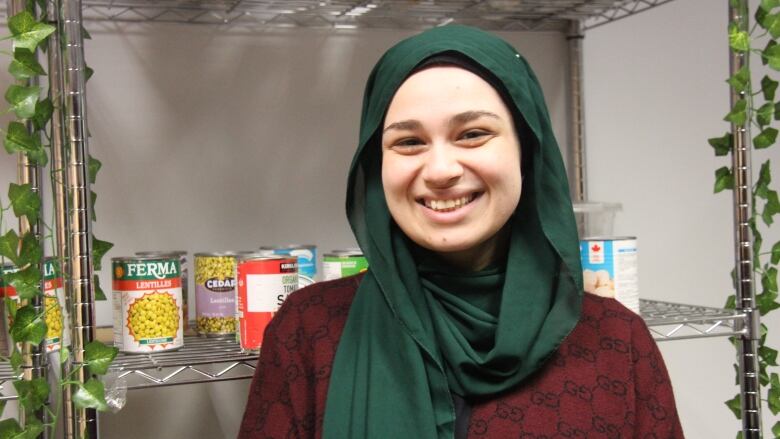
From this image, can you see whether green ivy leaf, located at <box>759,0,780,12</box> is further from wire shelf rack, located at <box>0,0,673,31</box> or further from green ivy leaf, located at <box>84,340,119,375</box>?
green ivy leaf, located at <box>84,340,119,375</box>

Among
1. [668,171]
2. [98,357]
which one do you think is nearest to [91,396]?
[98,357]

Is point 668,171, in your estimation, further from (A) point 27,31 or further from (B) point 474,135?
(A) point 27,31

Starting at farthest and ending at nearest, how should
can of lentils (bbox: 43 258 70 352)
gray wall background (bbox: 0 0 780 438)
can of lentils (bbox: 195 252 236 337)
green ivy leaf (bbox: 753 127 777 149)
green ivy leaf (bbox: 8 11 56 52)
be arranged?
gray wall background (bbox: 0 0 780 438), green ivy leaf (bbox: 753 127 777 149), can of lentils (bbox: 195 252 236 337), can of lentils (bbox: 43 258 70 352), green ivy leaf (bbox: 8 11 56 52)

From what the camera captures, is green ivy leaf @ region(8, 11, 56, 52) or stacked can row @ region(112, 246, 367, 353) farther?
stacked can row @ region(112, 246, 367, 353)

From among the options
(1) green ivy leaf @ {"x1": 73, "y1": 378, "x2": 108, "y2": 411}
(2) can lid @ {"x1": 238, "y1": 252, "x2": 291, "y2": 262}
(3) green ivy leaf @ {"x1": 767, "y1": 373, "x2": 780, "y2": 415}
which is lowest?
(3) green ivy leaf @ {"x1": 767, "y1": 373, "x2": 780, "y2": 415}

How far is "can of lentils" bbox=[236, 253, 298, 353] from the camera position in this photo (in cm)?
114

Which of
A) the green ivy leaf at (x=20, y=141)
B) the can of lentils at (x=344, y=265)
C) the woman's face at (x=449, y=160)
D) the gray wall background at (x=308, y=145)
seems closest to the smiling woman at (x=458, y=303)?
the woman's face at (x=449, y=160)

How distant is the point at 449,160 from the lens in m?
0.98

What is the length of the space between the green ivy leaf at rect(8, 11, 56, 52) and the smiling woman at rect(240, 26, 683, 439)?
380mm

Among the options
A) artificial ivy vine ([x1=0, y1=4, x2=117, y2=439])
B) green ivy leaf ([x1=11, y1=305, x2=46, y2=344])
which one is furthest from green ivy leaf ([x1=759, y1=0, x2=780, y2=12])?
green ivy leaf ([x1=11, y1=305, x2=46, y2=344])

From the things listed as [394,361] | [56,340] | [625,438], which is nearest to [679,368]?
[625,438]

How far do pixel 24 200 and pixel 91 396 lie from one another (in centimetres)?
24

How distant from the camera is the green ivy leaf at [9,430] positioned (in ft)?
3.23

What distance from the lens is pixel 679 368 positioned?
1.78 m
